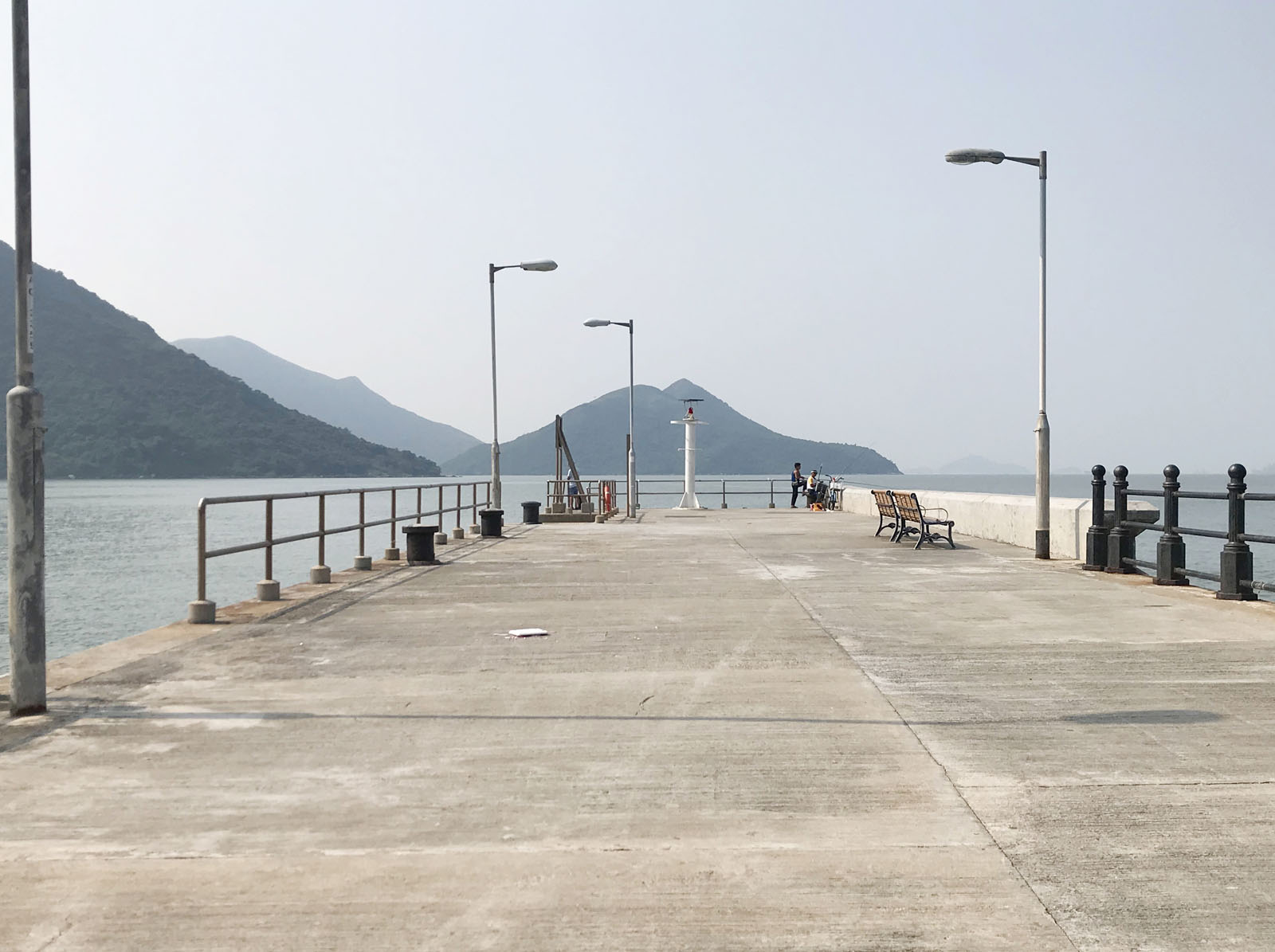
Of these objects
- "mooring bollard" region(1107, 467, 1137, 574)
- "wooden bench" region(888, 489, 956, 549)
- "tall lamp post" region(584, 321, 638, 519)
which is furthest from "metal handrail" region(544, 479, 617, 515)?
"mooring bollard" region(1107, 467, 1137, 574)

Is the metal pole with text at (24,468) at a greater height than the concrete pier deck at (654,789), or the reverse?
the metal pole with text at (24,468)

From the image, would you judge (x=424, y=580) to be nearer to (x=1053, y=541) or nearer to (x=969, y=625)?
(x=969, y=625)

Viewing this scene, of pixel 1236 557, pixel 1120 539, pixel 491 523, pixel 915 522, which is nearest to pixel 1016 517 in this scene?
pixel 915 522

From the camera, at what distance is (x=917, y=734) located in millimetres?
6012

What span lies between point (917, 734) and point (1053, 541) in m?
13.6

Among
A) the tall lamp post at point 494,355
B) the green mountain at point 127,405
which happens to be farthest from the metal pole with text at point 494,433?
the green mountain at point 127,405

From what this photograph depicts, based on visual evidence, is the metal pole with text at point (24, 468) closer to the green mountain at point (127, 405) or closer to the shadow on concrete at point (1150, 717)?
the shadow on concrete at point (1150, 717)

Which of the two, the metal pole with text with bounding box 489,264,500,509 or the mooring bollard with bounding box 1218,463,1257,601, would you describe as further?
the metal pole with text with bounding box 489,264,500,509

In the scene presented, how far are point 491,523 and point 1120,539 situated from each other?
44.6 ft

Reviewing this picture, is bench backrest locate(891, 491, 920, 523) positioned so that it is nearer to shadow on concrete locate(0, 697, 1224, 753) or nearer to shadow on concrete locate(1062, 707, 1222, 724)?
shadow on concrete locate(1062, 707, 1222, 724)

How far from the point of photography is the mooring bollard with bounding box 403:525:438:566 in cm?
1700

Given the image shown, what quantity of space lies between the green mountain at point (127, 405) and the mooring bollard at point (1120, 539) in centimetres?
18188

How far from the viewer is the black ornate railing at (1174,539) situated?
1178 cm

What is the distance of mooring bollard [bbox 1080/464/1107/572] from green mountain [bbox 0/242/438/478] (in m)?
181
